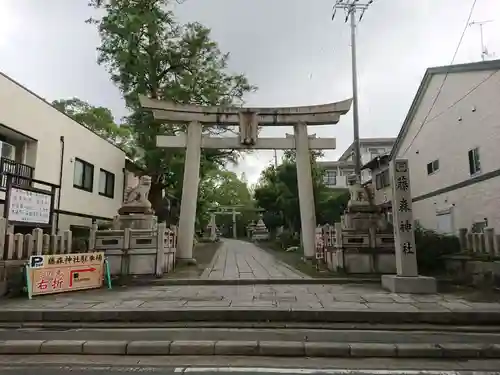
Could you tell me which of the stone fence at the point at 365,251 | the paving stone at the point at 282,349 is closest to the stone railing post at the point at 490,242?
the stone fence at the point at 365,251

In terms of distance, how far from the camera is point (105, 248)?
1264 centimetres

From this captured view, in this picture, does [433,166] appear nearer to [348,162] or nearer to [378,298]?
[378,298]

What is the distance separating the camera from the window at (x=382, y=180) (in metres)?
28.1

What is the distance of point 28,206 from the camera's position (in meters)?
10.7

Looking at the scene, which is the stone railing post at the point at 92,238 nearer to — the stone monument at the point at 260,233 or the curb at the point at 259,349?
the curb at the point at 259,349

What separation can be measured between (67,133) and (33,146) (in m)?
2.48

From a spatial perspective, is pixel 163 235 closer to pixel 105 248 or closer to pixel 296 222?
pixel 105 248

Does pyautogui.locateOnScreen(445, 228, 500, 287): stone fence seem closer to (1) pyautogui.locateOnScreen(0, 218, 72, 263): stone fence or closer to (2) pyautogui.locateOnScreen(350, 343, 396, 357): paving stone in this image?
(2) pyautogui.locateOnScreen(350, 343, 396, 357): paving stone

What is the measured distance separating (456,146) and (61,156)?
57.2ft

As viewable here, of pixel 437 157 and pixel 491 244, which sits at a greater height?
pixel 437 157

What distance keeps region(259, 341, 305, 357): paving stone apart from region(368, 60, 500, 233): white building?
1189 centimetres

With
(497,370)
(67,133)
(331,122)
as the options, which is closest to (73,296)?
(497,370)

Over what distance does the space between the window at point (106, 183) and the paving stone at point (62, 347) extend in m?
16.5

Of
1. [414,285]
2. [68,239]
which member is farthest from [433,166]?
[68,239]
